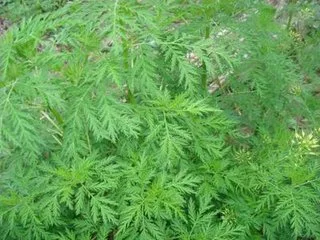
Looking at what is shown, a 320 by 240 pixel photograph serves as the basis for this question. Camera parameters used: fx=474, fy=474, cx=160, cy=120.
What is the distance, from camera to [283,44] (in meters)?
3.53

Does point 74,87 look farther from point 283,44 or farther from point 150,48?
point 283,44

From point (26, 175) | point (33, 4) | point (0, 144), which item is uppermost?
point (0, 144)

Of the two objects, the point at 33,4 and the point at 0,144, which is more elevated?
the point at 0,144

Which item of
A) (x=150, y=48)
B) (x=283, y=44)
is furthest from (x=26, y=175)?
(x=283, y=44)

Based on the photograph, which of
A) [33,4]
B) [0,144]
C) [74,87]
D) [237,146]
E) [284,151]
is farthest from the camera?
[33,4]

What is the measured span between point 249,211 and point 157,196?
2.19ft

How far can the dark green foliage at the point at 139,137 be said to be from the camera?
8.32 ft

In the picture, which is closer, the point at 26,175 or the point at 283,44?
the point at 26,175

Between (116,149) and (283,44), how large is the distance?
1534 mm

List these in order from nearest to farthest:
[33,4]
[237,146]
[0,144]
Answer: [0,144] → [237,146] → [33,4]

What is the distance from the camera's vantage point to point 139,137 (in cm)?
283

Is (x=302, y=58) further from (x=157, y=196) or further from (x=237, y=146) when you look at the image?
(x=157, y=196)

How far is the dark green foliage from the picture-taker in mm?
2537

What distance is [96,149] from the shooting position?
280cm
